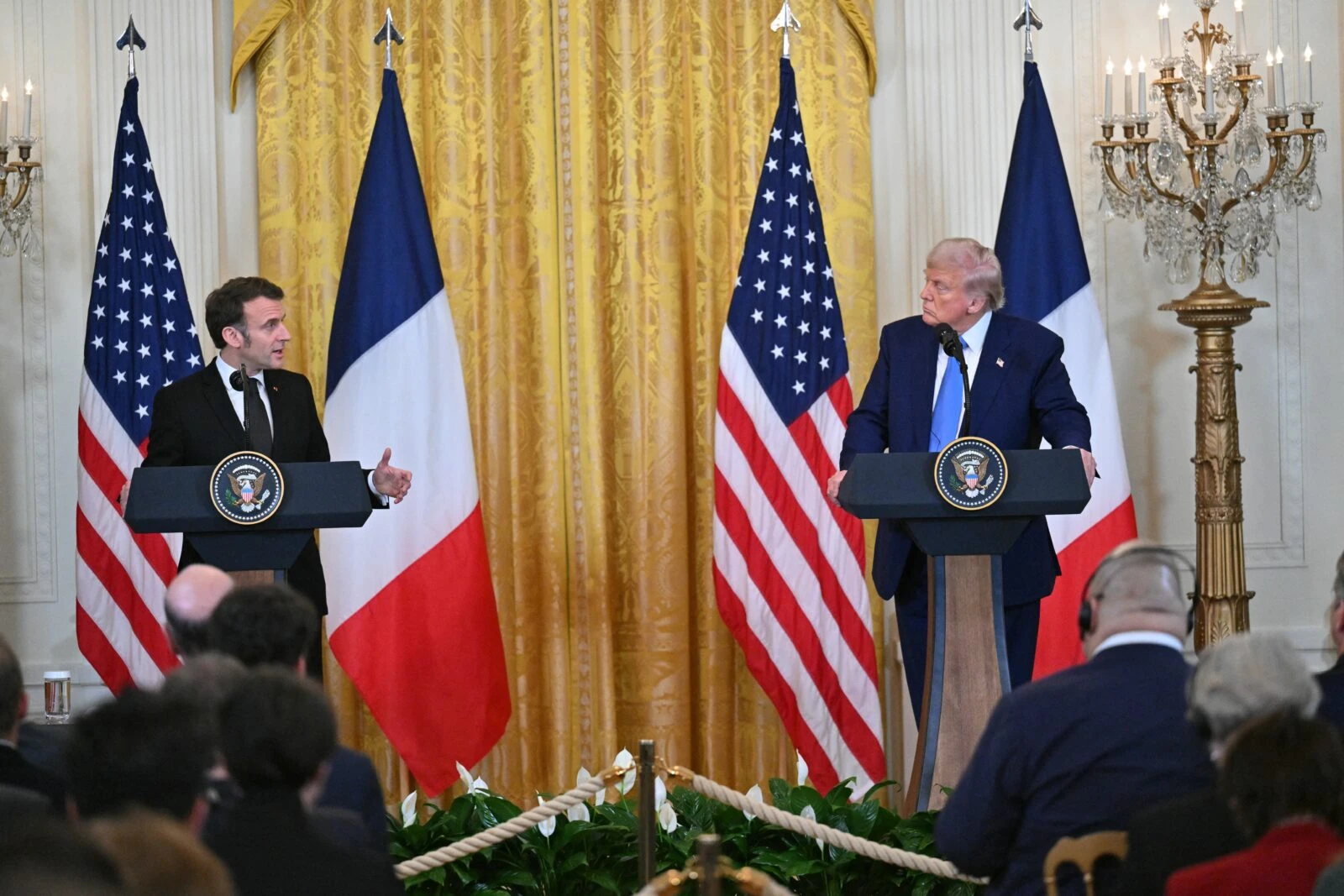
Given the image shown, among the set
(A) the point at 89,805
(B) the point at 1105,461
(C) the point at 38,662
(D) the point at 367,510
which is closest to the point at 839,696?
(B) the point at 1105,461

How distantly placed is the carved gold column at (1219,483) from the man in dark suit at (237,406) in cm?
286

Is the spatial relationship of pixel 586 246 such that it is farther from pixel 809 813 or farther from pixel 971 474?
pixel 809 813

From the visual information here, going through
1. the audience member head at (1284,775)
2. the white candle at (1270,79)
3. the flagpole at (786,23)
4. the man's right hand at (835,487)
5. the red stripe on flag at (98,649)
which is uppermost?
the flagpole at (786,23)

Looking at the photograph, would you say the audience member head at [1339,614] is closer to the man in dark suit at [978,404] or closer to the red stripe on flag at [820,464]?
the man in dark suit at [978,404]

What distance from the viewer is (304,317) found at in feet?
21.0

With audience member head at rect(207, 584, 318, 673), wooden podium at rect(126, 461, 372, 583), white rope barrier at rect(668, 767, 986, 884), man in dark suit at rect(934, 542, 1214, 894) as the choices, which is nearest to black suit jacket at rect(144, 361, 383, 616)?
wooden podium at rect(126, 461, 372, 583)

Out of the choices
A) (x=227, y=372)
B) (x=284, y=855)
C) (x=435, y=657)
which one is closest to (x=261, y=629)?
(x=284, y=855)

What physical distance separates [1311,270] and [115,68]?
464 cm

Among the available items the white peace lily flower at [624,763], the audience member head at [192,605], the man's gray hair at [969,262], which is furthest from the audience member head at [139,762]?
the man's gray hair at [969,262]

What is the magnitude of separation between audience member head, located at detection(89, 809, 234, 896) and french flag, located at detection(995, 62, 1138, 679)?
458 cm

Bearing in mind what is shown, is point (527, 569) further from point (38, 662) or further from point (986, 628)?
point (986, 628)

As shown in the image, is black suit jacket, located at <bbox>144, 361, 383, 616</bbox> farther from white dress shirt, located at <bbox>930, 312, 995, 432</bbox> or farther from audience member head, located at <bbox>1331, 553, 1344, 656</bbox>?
audience member head, located at <bbox>1331, 553, 1344, 656</bbox>

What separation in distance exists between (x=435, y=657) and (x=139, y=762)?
3.56 metres

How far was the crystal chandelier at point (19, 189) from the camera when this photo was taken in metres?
5.93
